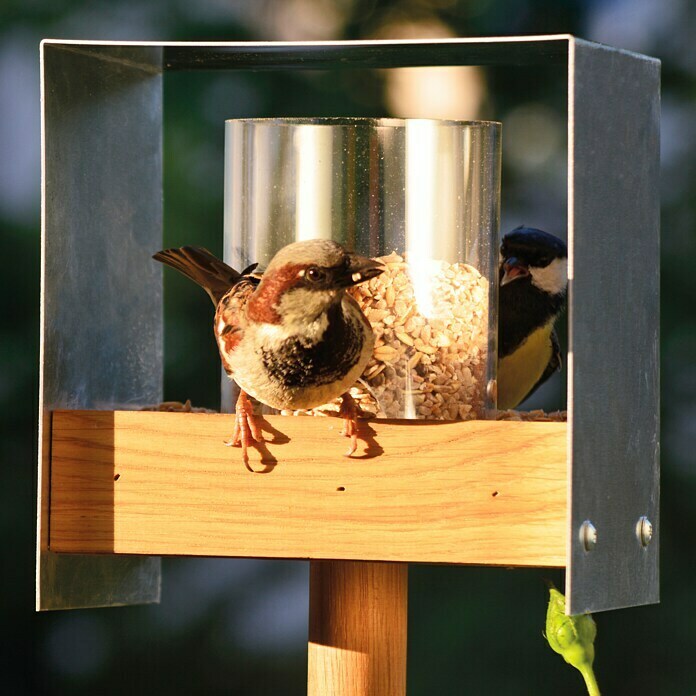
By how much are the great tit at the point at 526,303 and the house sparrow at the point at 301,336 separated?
550 mm

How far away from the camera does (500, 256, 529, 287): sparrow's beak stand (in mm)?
2059

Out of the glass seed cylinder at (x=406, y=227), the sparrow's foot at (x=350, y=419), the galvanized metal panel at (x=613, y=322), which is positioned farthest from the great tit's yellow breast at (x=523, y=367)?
the sparrow's foot at (x=350, y=419)

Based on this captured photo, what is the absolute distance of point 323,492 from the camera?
Answer: 153 cm

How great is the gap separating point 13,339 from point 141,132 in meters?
1.18

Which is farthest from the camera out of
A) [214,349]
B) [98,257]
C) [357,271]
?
[214,349]

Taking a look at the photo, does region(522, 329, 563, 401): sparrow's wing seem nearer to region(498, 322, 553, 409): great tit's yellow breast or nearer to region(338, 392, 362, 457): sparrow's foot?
region(498, 322, 553, 409): great tit's yellow breast

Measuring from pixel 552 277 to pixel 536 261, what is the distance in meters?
0.03

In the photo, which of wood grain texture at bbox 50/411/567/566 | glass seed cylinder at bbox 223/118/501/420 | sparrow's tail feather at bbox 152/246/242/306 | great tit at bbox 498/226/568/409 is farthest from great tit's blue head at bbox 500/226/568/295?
wood grain texture at bbox 50/411/567/566

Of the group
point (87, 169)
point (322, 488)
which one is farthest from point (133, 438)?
point (87, 169)

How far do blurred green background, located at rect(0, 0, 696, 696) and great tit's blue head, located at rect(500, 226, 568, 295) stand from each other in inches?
36.5

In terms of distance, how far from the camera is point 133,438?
1592 millimetres

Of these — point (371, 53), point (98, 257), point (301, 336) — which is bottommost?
point (301, 336)

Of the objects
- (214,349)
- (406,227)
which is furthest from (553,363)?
(214,349)

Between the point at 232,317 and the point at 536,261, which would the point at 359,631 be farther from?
the point at 536,261
